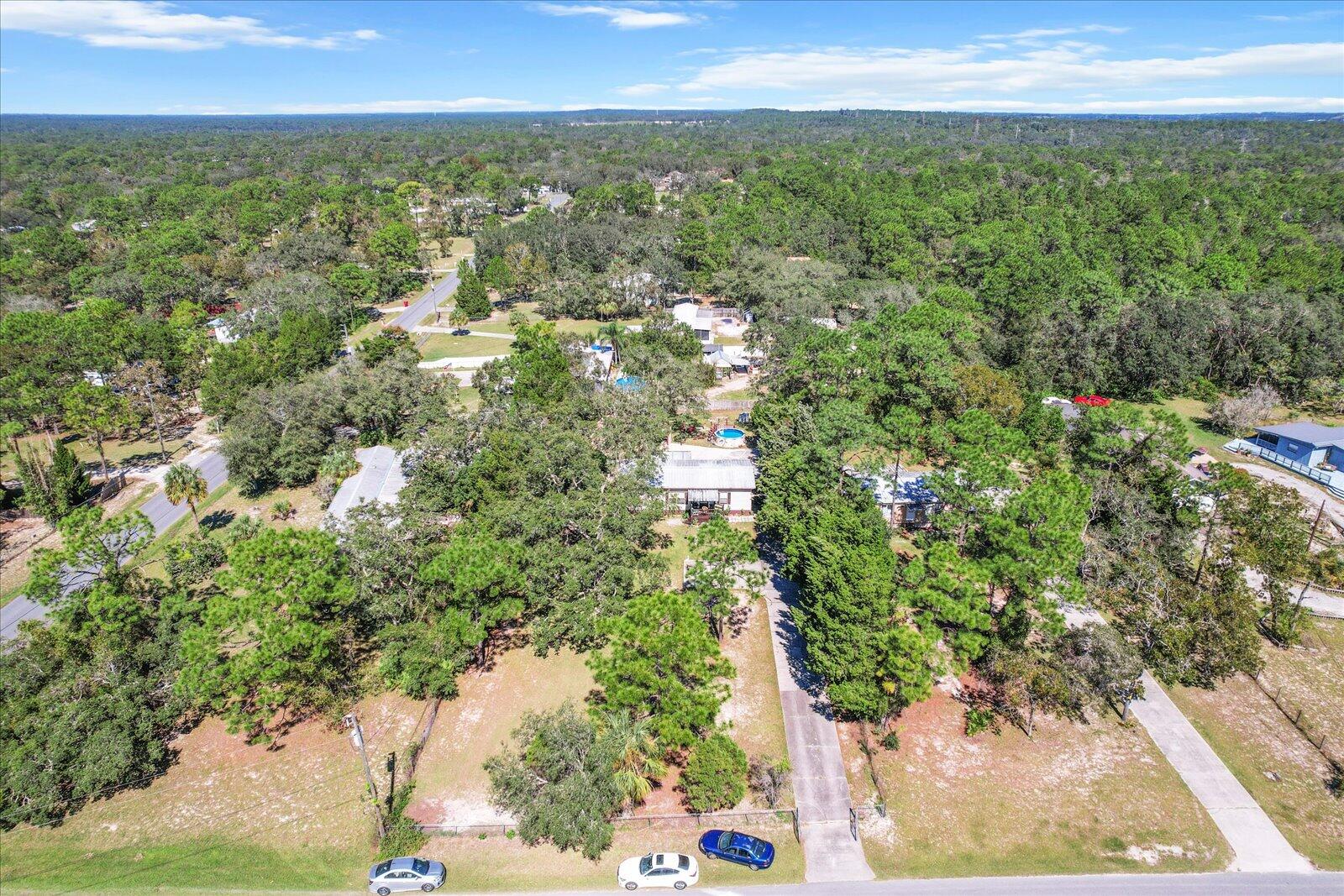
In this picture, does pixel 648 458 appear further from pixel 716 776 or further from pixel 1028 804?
pixel 1028 804

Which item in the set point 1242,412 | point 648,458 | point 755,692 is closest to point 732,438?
point 648,458

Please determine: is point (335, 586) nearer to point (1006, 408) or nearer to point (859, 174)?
point (1006, 408)

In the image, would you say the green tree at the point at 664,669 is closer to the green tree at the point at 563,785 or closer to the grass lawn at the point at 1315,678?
the green tree at the point at 563,785

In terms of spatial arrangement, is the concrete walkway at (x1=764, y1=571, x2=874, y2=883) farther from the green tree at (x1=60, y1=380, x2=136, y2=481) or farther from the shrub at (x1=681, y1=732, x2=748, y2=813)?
the green tree at (x1=60, y1=380, x2=136, y2=481)

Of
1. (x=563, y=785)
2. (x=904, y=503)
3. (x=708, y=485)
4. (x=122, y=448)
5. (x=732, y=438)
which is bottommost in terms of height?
(x=122, y=448)

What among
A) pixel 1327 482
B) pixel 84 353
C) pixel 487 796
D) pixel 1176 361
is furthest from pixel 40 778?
pixel 1176 361
